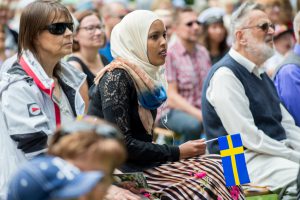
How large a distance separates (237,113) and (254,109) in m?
0.26

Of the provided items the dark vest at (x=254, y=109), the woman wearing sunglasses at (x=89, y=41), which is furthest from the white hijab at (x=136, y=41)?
the woman wearing sunglasses at (x=89, y=41)

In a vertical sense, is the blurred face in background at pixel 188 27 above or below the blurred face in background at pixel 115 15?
below

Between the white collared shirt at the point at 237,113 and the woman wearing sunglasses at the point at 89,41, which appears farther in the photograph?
the woman wearing sunglasses at the point at 89,41

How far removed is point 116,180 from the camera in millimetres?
4500

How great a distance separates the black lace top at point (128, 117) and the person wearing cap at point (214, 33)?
17.1 feet

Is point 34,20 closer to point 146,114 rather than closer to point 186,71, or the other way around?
point 146,114

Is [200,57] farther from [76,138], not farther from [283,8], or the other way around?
[76,138]

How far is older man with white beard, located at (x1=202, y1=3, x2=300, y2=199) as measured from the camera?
19.1 feet

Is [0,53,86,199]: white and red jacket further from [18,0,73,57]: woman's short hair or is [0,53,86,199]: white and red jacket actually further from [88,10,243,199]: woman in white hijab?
[88,10,243,199]: woman in white hijab

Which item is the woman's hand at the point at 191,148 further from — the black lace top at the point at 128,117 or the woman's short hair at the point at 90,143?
the woman's short hair at the point at 90,143

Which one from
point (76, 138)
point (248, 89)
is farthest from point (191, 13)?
point (76, 138)

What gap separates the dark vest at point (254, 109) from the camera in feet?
19.7

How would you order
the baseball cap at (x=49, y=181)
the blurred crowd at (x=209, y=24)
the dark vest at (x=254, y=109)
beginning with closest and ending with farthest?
the baseball cap at (x=49, y=181) < the dark vest at (x=254, y=109) < the blurred crowd at (x=209, y=24)

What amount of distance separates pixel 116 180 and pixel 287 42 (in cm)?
552
